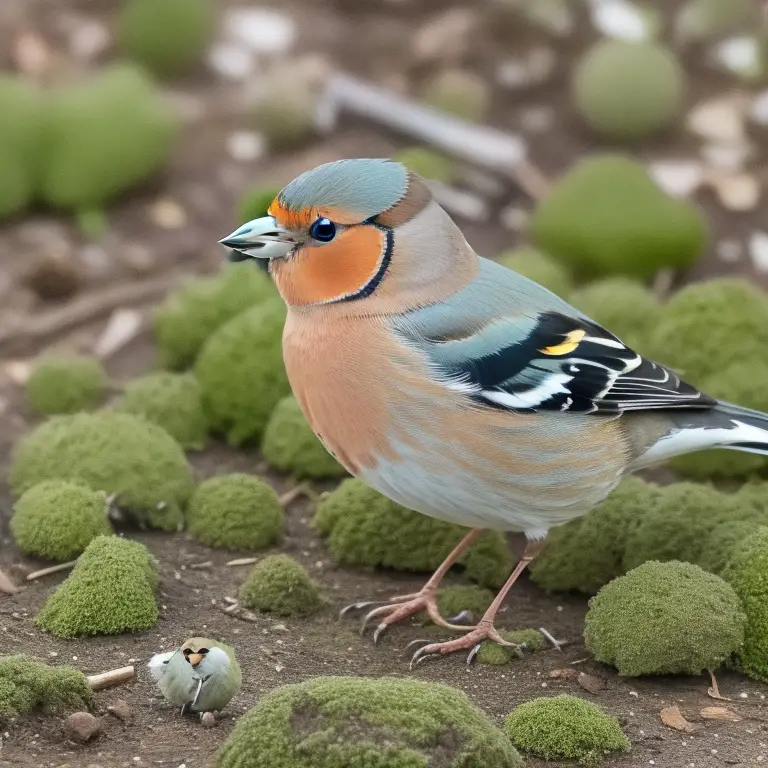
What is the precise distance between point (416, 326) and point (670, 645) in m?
1.12

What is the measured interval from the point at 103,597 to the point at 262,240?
1.10m

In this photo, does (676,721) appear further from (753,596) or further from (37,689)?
(37,689)

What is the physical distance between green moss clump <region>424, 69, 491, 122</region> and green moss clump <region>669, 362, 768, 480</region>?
2.76 m

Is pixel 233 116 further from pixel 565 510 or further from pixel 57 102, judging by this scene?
pixel 565 510

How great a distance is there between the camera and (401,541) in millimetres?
4301

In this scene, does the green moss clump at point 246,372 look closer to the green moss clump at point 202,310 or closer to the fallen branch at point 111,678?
the green moss clump at point 202,310

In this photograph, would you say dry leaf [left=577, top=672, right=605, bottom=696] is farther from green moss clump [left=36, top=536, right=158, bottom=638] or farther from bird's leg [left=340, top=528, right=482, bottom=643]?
green moss clump [left=36, top=536, right=158, bottom=638]

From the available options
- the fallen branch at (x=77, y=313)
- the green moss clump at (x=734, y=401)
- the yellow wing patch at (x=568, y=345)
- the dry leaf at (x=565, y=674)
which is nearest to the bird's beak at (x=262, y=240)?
the yellow wing patch at (x=568, y=345)

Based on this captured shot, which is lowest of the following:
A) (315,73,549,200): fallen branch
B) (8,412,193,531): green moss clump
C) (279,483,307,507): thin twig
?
(279,483,307,507): thin twig

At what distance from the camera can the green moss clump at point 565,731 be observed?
3.24m

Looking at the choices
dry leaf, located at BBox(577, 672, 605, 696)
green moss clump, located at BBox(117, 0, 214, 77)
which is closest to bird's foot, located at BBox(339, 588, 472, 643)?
dry leaf, located at BBox(577, 672, 605, 696)

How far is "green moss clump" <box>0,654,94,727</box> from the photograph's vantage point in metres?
3.13

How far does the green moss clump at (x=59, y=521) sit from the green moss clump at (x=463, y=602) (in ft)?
3.53

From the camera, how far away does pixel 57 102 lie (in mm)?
6500
